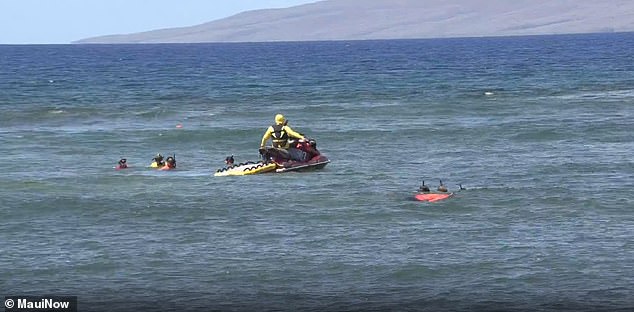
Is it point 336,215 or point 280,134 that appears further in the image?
point 280,134

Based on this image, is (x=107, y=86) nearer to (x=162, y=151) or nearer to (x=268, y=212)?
(x=162, y=151)

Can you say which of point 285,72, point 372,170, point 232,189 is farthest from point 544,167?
point 285,72

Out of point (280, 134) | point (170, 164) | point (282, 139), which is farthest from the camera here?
point (170, 164)

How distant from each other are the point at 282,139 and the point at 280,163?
0.81 m

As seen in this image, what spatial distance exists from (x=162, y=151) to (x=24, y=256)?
2303 centimetres

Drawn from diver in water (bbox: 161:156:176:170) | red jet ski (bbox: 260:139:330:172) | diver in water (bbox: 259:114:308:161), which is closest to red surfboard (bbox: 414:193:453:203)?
diver in water (bbox: 259:114:308:161)

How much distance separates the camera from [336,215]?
33.3m
